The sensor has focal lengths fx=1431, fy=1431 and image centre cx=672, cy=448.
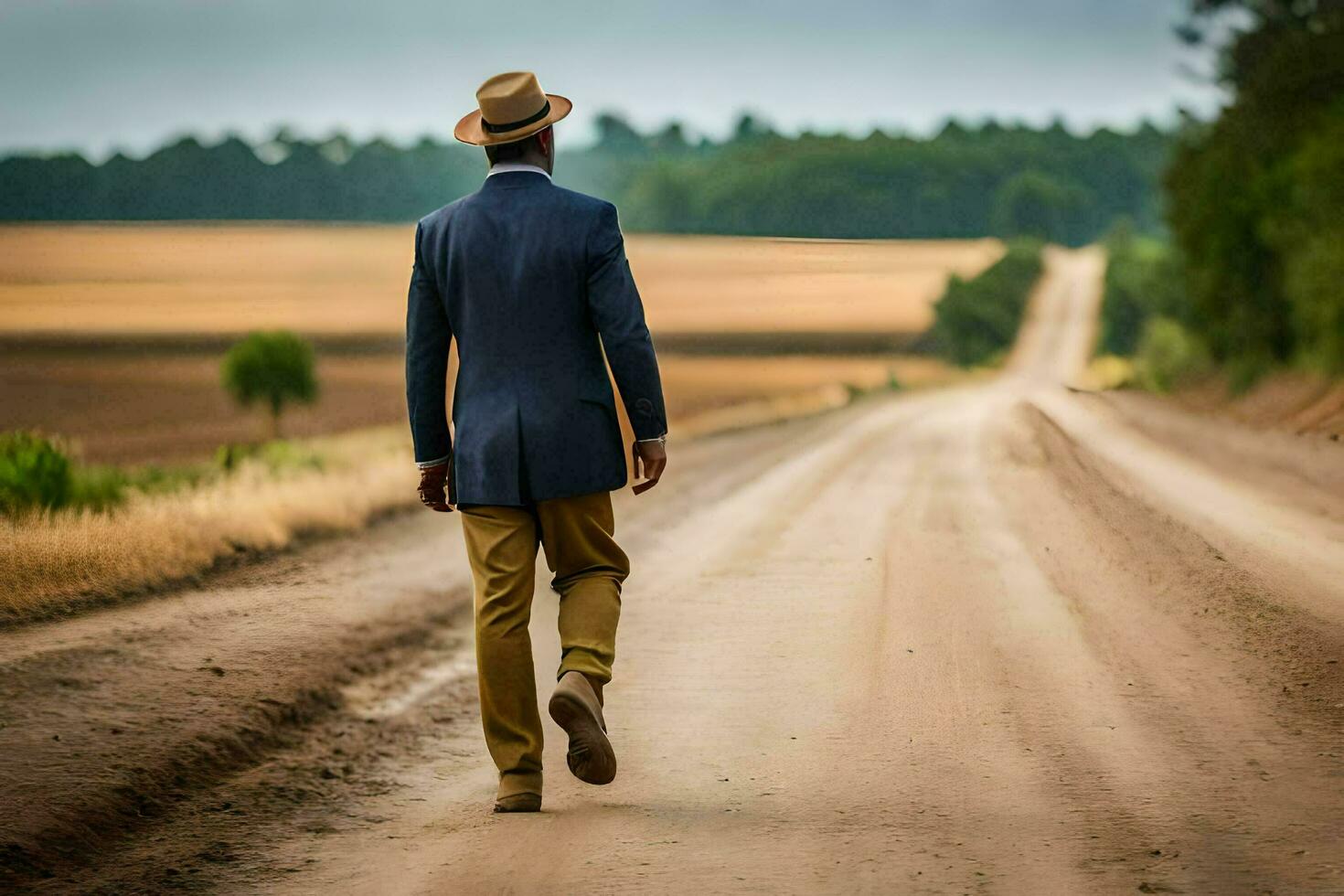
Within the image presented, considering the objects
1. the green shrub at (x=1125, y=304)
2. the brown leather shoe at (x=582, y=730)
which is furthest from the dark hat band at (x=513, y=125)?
the green shrub at (x=1125, y=304)

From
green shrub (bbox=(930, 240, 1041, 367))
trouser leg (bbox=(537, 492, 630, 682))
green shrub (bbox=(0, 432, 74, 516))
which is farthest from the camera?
green shrub (bbox=(930, 240, 1041, 367))

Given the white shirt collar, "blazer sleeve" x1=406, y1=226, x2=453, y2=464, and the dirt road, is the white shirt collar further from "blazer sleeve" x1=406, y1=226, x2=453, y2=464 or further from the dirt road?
the dirt road

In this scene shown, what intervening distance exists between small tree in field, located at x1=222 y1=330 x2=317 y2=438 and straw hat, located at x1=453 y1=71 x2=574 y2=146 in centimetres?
5525

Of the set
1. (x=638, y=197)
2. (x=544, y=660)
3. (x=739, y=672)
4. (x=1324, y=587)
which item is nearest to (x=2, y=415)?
(x=544, y=660)

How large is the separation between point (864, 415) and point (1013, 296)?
8366 cm

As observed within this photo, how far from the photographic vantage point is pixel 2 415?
1379 centimetres

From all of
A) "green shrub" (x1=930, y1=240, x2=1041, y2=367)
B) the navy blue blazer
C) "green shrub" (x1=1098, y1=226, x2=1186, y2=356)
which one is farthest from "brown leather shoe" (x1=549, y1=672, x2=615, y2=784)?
"green shrub" (x1=930, y1=240, x2=1041, y2=367)

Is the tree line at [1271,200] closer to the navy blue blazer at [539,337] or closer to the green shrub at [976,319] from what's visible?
the navy blue blazer at [539,337]

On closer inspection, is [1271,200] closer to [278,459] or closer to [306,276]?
[278,459]

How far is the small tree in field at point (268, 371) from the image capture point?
193 feet

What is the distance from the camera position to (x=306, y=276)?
1571 inches

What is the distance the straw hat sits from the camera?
476 cm

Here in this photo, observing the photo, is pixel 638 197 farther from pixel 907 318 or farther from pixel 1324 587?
pixel 1324 587

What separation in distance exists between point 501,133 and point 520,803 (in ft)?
7.28
